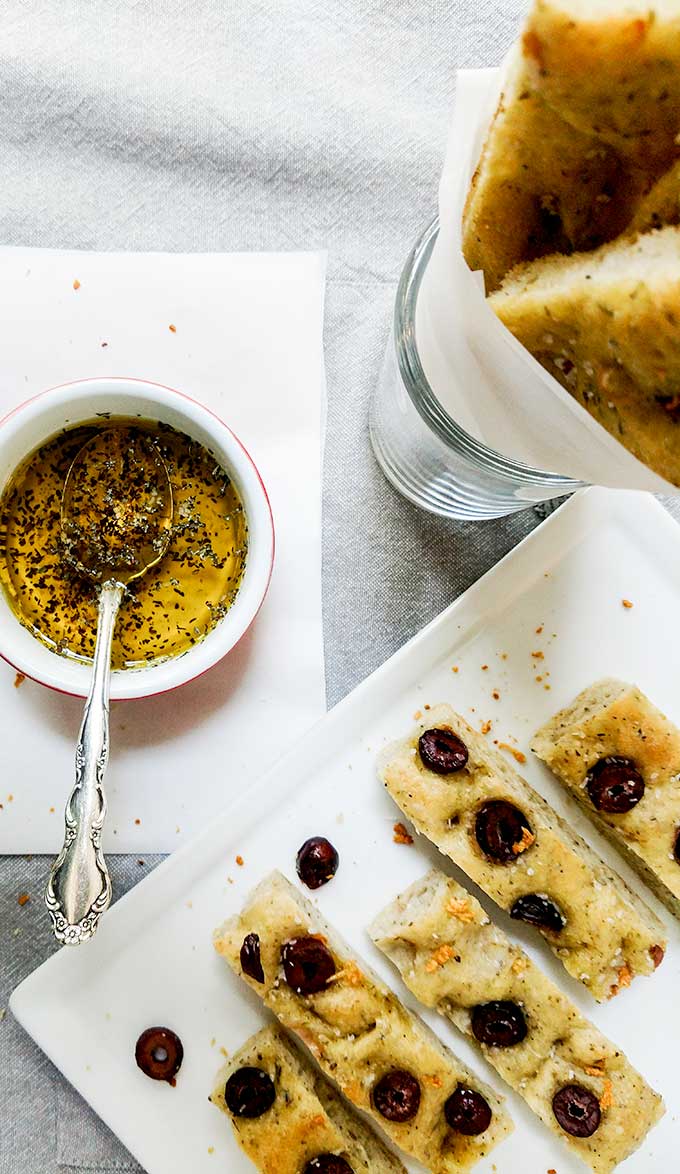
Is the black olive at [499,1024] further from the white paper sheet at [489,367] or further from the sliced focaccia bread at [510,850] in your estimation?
the white paper sheet at [489,367]

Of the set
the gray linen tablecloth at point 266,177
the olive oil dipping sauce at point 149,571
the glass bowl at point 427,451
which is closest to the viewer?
the glass bowl at point 427,451

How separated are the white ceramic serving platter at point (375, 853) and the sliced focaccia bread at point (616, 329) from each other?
2.00 feet

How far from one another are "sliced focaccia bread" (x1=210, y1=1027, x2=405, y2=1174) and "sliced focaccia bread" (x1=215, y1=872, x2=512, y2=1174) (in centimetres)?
5

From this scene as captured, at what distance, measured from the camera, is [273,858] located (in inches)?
60.5

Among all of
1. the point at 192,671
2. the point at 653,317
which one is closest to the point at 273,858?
the point at 192,671

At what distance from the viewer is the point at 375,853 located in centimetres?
155

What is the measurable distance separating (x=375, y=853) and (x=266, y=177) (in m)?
1.06

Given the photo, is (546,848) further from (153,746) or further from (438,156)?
(438,156)

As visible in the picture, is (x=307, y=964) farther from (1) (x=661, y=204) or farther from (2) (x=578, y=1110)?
(1) (x=661, y=204)

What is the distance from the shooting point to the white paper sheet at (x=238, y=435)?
1.51 metres

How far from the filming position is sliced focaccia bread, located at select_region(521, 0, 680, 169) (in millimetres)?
791

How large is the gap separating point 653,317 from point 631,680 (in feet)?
2.86

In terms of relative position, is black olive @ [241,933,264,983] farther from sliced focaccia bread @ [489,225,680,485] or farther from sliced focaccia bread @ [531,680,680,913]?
sliced focaccia bread @ [489,225,680,485]

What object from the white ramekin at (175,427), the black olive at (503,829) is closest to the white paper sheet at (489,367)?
the white ramekin at (175,427)
